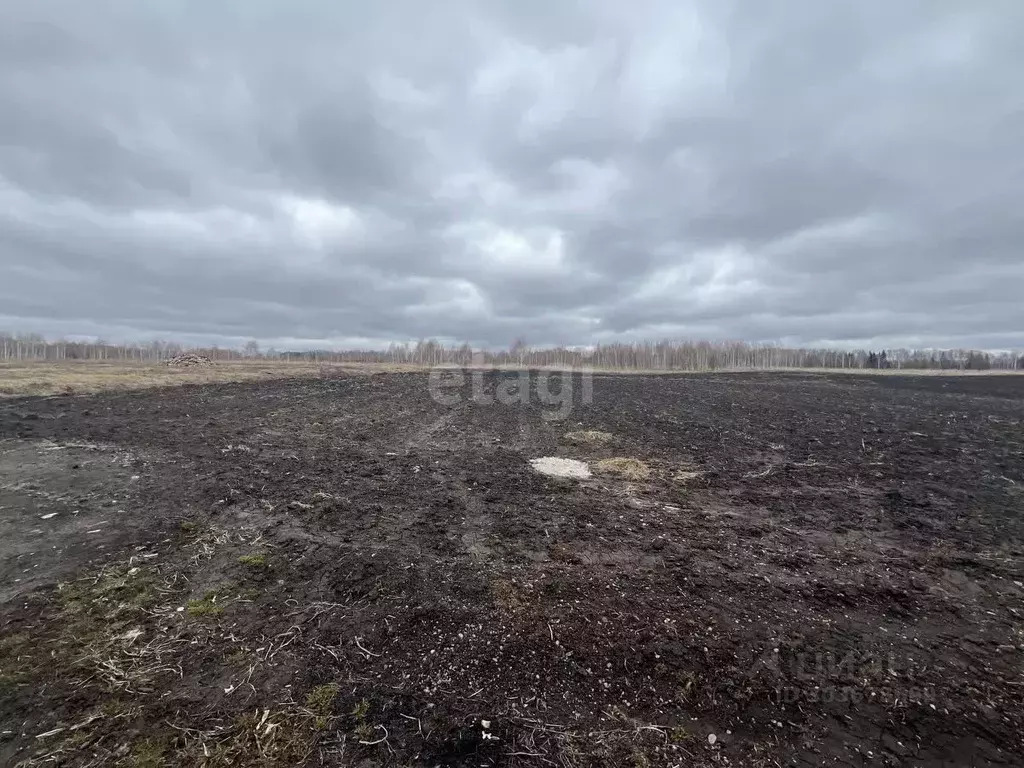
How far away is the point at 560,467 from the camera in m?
9.73

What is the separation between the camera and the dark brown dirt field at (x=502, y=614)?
2848mm

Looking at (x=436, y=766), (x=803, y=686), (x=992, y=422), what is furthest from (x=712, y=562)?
(x=992, y=422)

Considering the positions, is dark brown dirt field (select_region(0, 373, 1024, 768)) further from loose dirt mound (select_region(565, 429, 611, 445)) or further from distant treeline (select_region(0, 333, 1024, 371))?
distant treeline (select_region(0, 333, 1024, 371))

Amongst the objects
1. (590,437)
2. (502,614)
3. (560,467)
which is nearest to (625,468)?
(560,467)

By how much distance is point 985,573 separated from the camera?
5031mm

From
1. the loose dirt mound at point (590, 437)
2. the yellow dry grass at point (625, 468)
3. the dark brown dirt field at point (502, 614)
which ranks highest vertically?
the loose dirt mound at point (590, 437)

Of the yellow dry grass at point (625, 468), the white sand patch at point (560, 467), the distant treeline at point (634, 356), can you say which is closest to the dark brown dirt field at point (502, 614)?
the yellow dry grass at point (625, 468)

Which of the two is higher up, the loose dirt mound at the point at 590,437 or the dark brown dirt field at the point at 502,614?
the loose dirt mound at the point at 590,437

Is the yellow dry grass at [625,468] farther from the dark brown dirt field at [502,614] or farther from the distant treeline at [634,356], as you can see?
the distant treeline at [634,356]

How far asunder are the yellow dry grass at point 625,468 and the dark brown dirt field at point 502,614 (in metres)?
0.20

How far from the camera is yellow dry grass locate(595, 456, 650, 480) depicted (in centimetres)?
903

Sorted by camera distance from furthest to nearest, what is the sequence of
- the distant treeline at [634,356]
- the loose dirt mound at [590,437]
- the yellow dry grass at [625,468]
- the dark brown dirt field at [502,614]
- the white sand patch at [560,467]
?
the distant treeline at [634,356] < the loose dirt mound at [590,437] < the white sand patch at [560,467] < the yellow dry grass at [625,468] < the dark brown dirt field at [502,614]

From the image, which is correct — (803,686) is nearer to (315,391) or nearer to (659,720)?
(659,720)

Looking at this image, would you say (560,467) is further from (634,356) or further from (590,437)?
(634,356)
